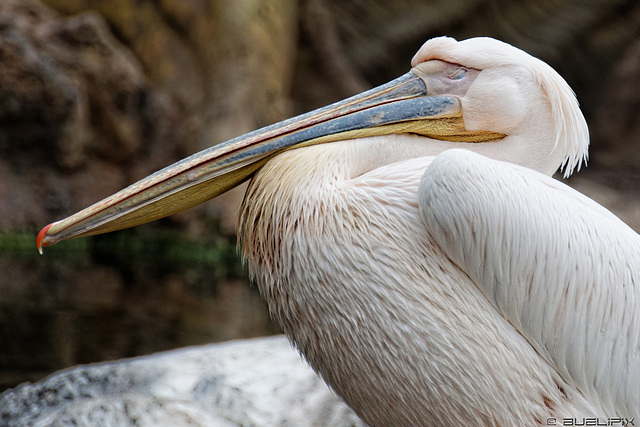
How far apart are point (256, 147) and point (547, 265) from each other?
0.95 meters

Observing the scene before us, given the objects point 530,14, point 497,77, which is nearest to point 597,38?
point 530,14

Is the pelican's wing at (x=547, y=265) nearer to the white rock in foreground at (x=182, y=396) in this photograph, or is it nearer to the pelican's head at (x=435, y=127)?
the pelican's head at (x=435, y=127)

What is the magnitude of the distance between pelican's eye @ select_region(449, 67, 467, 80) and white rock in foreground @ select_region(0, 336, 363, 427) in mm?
1415

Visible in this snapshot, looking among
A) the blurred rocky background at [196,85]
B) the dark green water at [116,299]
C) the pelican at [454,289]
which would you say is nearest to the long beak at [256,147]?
the pelican at [454,289]

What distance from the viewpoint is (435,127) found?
2.23 metres

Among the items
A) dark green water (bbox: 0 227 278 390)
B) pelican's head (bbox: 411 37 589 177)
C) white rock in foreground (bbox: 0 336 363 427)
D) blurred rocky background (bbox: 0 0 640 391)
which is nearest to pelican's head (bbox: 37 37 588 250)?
pelican's head (bbox: 411 37 589 177)

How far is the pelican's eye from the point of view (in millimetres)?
2225

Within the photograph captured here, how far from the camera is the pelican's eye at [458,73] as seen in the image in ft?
7.30

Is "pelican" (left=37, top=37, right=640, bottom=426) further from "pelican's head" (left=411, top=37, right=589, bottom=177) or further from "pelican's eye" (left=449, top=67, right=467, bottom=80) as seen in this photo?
"pelican's eye" (left=449, top=67, right=467, bottom=80)

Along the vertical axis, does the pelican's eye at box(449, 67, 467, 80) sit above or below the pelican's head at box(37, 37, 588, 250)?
above

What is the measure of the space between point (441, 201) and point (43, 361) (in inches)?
113

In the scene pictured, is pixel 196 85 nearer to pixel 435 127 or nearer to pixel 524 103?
pixel 435 127

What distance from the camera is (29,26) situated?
8.73 m

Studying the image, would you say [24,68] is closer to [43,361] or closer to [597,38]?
[43,361]
